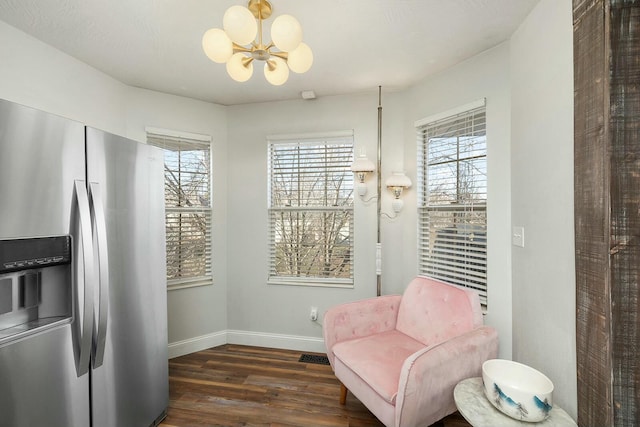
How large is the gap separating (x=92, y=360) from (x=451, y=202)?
2546mm

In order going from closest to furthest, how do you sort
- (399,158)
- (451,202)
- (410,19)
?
1. (410,19)
2. (451,202)
3. (399,158)

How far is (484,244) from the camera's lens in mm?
2148

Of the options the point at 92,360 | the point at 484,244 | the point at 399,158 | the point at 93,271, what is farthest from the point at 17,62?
the point at 484,244

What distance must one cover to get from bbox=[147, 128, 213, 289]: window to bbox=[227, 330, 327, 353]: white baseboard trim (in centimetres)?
67

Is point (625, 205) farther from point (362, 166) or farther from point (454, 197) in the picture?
point (362, 166)

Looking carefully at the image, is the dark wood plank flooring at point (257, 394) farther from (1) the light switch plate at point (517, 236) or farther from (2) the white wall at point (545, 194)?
(1) the light switch plate at point (517, 236)

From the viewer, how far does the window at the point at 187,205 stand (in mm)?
2820

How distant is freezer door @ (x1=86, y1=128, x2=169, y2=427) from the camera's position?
1569 millimetres

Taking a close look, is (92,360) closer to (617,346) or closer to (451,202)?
(617,346)

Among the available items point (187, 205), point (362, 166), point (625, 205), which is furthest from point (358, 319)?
point (187, 205)

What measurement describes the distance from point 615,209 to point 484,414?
36.5 inches

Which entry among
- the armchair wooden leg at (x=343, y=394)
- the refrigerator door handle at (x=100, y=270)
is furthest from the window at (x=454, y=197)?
the refrigerator door handle at (x=100, y=270)

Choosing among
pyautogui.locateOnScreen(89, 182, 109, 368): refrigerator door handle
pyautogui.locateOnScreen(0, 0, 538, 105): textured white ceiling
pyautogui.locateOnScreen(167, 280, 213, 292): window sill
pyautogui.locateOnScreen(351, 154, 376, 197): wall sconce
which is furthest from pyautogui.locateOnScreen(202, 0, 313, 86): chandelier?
pyautogui.locateOnScreen(167, 280, 213, 292): window sill

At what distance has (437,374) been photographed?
148 centimetres
